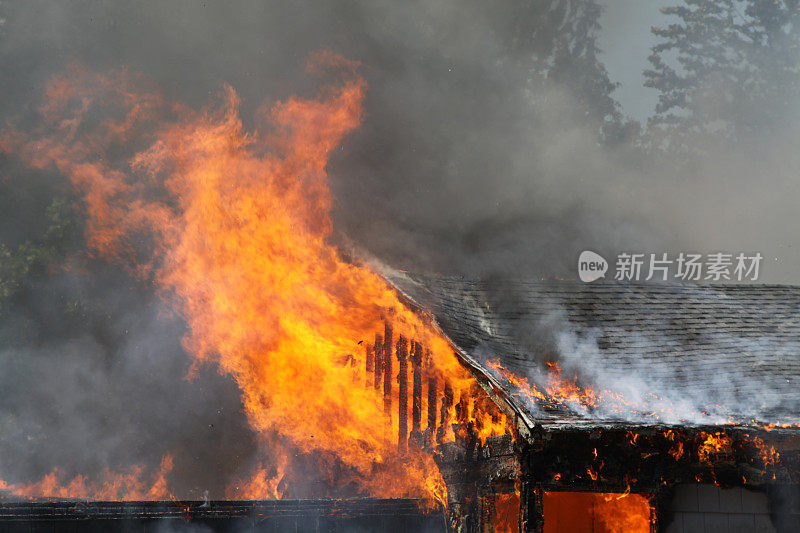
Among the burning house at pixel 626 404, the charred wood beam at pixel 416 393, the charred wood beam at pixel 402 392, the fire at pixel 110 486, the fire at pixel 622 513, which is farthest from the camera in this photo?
the fire at pixel 110 486

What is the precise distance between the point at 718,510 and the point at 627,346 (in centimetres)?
275

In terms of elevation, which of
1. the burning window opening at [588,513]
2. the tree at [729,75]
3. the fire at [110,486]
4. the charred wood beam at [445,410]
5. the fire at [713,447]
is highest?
the tree at [729,75]

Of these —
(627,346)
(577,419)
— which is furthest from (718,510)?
(627,346)

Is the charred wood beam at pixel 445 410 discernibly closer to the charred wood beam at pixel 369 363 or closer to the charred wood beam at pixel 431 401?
the charred wood beam at pixel 431 401

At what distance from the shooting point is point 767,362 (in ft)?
31.6

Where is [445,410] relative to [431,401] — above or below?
below

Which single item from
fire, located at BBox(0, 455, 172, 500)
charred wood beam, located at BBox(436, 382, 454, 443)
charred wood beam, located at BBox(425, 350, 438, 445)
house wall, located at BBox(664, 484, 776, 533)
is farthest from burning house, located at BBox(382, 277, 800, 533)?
fire, located at BBox(0, 455, 172, 500)

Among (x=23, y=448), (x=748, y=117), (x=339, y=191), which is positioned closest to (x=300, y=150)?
(x=339, y=191)

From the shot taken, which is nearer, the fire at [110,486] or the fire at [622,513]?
the fire at [622,513]

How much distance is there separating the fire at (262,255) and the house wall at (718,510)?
212 cm

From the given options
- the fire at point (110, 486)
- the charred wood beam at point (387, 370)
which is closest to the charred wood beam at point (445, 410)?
the charred wood beam at point (387, 370)

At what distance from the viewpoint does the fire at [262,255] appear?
10234 mm

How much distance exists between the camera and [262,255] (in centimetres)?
1121

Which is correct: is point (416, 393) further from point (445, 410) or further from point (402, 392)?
point (445, 410)
